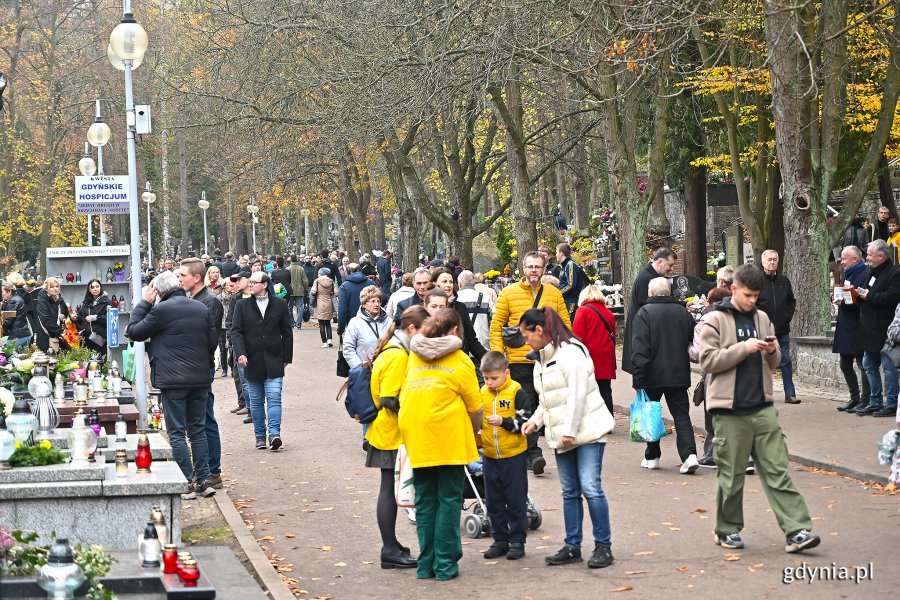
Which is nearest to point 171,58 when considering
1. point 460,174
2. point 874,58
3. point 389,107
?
point 460,174

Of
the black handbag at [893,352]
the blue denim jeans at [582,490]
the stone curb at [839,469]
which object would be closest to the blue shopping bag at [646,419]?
the stone curb at [839,469]

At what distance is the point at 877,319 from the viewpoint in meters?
15.2

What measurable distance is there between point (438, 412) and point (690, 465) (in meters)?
4.66

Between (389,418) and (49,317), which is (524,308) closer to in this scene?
(389,418)

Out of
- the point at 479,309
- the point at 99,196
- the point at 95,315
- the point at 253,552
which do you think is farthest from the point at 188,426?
the point at 95,315

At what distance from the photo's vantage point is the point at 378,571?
8.96m

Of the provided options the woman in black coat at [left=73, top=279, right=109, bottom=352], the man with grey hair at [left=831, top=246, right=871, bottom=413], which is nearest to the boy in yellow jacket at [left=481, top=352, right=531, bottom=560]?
the man with grey hair at [left=831, top=246, right=871, bottom=413]

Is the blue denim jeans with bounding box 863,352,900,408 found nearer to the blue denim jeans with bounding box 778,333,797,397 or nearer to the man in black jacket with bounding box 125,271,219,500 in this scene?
the blue denim jeans with bounding box 778,333,797,397

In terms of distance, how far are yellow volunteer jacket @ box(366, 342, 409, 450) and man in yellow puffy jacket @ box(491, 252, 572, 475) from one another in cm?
392

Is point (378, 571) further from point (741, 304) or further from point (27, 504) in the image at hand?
point (741, 304)

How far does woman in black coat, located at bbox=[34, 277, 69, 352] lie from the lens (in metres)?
21.7

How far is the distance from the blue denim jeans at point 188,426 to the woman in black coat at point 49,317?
419 inches

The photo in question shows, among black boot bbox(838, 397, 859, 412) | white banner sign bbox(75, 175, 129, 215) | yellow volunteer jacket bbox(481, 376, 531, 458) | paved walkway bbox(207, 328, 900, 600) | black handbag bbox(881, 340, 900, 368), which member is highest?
white banner sign bbox(75, 175, 129, 215)

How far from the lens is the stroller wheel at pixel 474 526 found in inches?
389
